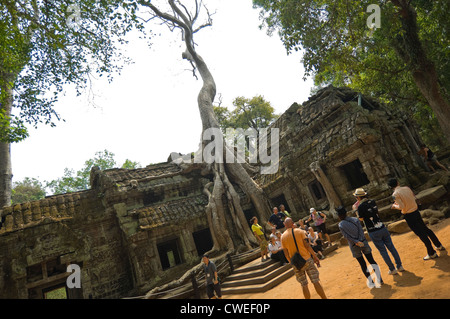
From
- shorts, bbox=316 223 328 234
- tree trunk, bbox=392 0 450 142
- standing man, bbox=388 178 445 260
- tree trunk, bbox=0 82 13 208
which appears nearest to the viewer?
standing man, bbox=388 178 445 260

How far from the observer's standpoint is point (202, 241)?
38.9 feet

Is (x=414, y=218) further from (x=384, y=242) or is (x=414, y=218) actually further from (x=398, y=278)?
(x=398, y=278)

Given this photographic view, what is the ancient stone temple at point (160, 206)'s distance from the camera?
888 centimetres

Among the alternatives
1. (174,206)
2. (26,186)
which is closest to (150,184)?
(174,206)

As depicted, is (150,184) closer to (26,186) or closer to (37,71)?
(37,71)

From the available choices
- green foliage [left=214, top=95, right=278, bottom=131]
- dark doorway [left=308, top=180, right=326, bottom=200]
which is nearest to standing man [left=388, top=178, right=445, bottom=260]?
dark doorway [left=308, top=180, right=326, bottom=200]

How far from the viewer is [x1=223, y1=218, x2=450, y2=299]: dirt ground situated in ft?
11.0

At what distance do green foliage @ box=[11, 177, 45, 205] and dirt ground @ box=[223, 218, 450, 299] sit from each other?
27.3 m

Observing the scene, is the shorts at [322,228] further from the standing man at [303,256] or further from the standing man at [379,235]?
the standing man at [303,256]

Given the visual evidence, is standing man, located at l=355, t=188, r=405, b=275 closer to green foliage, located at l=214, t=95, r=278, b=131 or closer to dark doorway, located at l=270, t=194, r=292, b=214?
dark doorway, located at l=270, t=194, r=292, b=214

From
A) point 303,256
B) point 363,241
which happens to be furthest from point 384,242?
point 303,256

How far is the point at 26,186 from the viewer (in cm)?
2664
